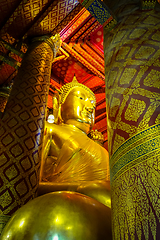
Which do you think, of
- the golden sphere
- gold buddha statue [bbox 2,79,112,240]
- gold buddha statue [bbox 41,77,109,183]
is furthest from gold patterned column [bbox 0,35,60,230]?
the golden sphere

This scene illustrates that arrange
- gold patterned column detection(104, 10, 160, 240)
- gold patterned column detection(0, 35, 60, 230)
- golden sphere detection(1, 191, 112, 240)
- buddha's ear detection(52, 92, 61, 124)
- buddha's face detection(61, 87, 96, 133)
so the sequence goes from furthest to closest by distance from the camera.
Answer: buddha's ear detection(52, 92, 61, 124)
buddha's face detection(61, 87, 96, 133)
gold patterned column detection(0, 35, 60, 230)
golden sphere detection(1, 191, 112, 240)
gold patterned column detection(104, 10, 160, 240)

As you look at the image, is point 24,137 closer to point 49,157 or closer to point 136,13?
point 49,157

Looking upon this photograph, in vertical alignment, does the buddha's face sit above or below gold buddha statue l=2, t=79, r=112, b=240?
above

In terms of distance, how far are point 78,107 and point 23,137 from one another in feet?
3.89

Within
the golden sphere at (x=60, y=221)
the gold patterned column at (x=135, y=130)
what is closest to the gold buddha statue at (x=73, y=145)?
the golden sphere at (x=60, y=221)

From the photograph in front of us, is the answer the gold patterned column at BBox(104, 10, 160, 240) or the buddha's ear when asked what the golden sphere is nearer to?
the gold patterned column at BBox(104, 10, 160, 240)

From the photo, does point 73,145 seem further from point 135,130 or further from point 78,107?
point 135,130

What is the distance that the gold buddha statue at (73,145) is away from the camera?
196 cm

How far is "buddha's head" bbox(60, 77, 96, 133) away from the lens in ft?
8.40

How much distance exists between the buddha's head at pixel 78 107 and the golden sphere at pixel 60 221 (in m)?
1.75

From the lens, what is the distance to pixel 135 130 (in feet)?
2.11

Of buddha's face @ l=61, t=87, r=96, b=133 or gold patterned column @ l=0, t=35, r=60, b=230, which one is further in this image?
buddha's face @ l=61, t=87, r=96, b=133

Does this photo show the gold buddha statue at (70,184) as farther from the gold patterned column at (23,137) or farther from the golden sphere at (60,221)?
the gold patterned column at (23,137)

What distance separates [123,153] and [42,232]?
14.3 inches
